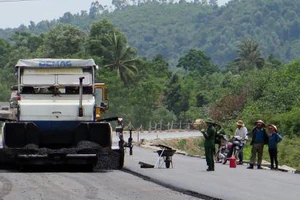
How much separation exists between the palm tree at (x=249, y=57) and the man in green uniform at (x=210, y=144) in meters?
108

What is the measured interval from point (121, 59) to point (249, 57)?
4062cm

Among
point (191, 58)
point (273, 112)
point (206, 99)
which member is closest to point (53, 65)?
point (273, 112)

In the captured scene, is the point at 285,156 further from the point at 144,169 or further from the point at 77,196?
the point at 77,196

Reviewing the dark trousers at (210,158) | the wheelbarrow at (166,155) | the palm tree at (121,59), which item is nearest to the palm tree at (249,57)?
the palm tree at (121,59)

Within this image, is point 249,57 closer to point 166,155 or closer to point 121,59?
point 121,59

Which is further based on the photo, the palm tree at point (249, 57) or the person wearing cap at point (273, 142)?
the palm tree at point (249, 57)

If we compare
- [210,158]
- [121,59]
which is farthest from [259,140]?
[121,59]

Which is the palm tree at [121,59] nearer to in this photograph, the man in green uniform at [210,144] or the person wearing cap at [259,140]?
the person wearing cap at [259,140]

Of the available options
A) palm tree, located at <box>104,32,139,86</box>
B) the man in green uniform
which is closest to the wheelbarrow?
the man in green uniform

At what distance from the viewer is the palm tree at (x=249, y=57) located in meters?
Result: 140

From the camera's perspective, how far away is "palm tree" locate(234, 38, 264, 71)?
13962 centimetres

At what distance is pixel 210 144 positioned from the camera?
30172 millimetres

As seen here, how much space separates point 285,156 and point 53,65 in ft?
57.9

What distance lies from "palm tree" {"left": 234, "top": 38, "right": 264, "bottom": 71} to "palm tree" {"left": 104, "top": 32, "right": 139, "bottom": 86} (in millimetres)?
34611
